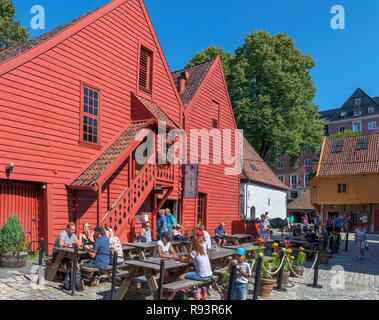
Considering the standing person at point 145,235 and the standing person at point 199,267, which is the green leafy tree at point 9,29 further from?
the standing person at point 199,267

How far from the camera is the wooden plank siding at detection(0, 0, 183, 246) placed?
11.0m

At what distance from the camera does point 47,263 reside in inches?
362

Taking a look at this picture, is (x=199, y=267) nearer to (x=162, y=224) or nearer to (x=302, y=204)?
(x=162, y=224)

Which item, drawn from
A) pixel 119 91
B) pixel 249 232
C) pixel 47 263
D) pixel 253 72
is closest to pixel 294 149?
pixel 253 72

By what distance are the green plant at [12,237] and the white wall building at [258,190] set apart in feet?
71.0

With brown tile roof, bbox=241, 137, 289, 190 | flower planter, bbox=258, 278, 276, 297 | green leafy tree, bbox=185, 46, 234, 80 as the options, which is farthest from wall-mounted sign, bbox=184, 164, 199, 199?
green leafy tree, bbox=185, 46, 234, 80

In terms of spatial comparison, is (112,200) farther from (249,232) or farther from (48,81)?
(249,232)

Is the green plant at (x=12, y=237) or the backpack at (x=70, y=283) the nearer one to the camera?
the backpack at (x=70, y=283)

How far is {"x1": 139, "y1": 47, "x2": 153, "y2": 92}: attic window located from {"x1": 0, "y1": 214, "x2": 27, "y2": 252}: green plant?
888cm

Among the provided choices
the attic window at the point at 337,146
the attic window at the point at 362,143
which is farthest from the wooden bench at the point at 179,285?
the attic window at the point at 337,146

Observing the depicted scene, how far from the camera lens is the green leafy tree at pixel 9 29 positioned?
29250 mm

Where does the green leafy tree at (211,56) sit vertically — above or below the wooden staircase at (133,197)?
above
